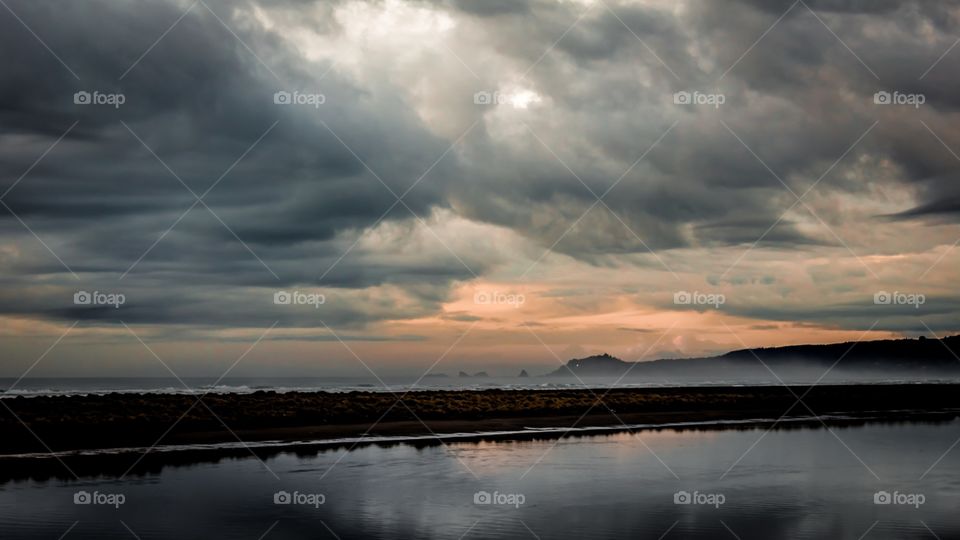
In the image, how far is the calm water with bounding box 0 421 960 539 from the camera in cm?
1950

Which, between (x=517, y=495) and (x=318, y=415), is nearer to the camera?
(x=517, y=495)

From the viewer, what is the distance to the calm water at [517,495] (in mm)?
19500

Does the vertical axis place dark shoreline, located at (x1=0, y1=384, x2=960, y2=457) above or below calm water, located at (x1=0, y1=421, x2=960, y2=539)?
above

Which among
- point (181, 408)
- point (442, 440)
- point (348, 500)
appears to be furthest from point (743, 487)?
point (181, 408)

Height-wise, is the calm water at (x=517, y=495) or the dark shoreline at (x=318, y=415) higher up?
the dark shoreline at (x=318, y=415)

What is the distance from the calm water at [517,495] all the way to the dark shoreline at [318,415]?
7.42m

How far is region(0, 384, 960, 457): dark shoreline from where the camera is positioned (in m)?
36.4

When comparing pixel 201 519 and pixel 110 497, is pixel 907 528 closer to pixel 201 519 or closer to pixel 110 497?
pixel 201 519

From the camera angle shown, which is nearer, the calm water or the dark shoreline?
the calm water

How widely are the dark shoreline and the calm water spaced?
24.3ft

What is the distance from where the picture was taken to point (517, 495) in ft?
77.3

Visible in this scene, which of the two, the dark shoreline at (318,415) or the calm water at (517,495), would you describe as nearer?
the calm water at (517,495)

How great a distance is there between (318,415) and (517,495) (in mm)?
23603

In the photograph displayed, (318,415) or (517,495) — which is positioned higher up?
(318,415)
